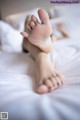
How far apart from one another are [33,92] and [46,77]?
58 mm

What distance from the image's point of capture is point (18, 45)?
730 mm

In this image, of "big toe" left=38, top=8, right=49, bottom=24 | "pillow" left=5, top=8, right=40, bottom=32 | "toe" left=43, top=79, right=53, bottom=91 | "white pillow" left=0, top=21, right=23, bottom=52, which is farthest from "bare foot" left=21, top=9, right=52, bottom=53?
"pillow" left=5, top=8, right=40, bottom=32

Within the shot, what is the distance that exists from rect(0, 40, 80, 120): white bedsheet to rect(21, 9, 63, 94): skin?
0.02 metres

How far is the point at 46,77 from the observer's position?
387 millimetres

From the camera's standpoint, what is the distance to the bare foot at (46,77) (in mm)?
346

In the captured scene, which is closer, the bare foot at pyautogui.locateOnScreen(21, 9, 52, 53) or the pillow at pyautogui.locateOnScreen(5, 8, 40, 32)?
the bare foot at pyautogui.locateOnScreen(21, 9, 52, 53)

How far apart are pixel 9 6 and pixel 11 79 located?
696 millimetres

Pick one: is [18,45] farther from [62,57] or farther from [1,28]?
[62,57]

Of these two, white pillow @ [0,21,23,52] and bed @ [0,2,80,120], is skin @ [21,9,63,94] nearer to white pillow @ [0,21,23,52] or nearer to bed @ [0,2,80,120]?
bed @ [0,2,80,120]

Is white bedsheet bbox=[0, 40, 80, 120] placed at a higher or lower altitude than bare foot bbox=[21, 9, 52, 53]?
lower

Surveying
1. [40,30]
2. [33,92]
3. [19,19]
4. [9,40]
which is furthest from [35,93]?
[19,19]

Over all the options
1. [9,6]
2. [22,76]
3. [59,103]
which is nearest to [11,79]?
[22,76]

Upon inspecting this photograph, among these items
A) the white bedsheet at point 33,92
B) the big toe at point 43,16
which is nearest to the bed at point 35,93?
the white bedsheet at point 33,92

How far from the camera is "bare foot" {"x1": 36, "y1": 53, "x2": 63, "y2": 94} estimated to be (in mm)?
346
